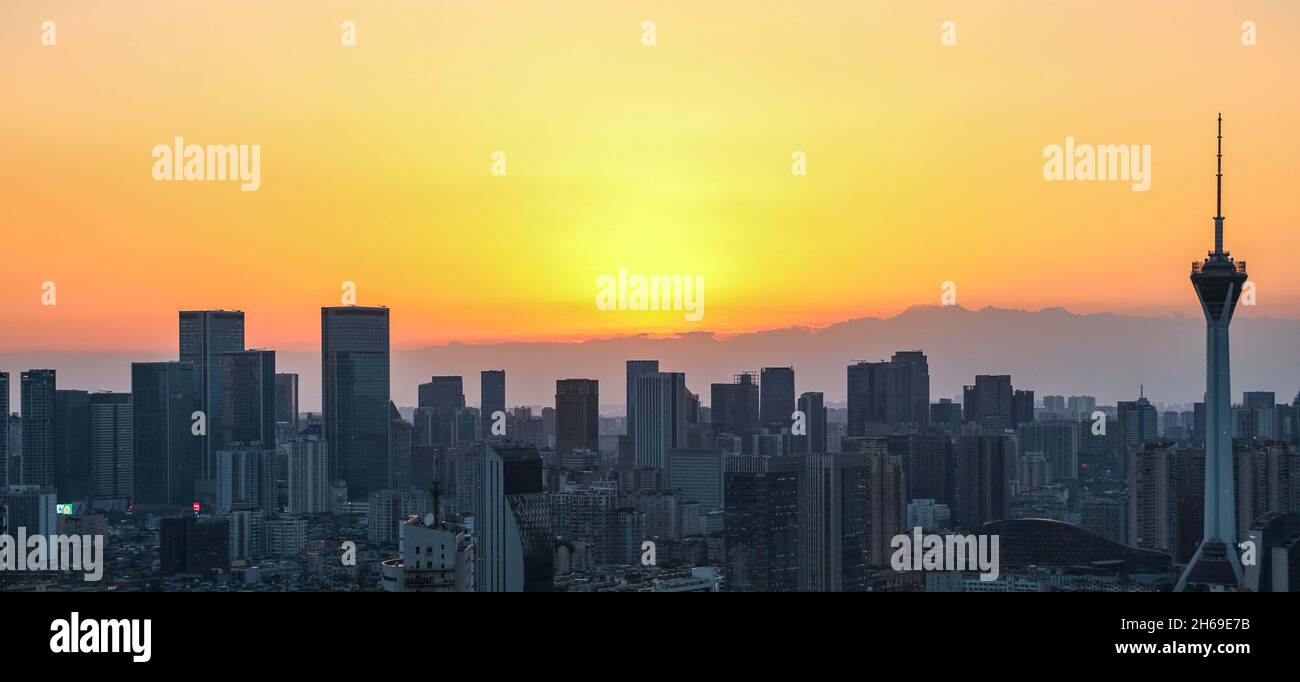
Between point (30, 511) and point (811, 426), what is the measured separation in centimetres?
2280

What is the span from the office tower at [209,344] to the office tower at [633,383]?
14.0m

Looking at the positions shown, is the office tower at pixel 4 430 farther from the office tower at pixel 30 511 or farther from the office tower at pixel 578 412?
the office tower at pixel 578 412

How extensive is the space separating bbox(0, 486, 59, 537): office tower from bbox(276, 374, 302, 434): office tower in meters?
10.4

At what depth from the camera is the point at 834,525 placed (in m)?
37.3

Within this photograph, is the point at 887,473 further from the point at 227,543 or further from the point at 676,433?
the point at 227,543

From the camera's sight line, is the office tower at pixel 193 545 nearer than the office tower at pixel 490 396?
Yes

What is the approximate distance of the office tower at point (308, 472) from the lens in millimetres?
41750

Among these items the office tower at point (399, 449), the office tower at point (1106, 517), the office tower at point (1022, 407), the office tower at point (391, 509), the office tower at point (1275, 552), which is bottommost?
the office tower at point (1275, 552)

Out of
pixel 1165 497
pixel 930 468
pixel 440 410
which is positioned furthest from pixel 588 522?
pixel 1165 497

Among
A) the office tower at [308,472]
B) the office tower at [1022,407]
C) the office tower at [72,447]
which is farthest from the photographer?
the office tower at [1022,407]

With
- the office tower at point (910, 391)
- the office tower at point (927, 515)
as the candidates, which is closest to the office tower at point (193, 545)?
the office tower at point (927, 515)

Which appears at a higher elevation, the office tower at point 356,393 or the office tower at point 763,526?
the office tower at point 356,393

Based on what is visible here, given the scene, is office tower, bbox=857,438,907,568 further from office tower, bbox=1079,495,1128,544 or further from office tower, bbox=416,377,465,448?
office tower, bbox=416,377,465,448
